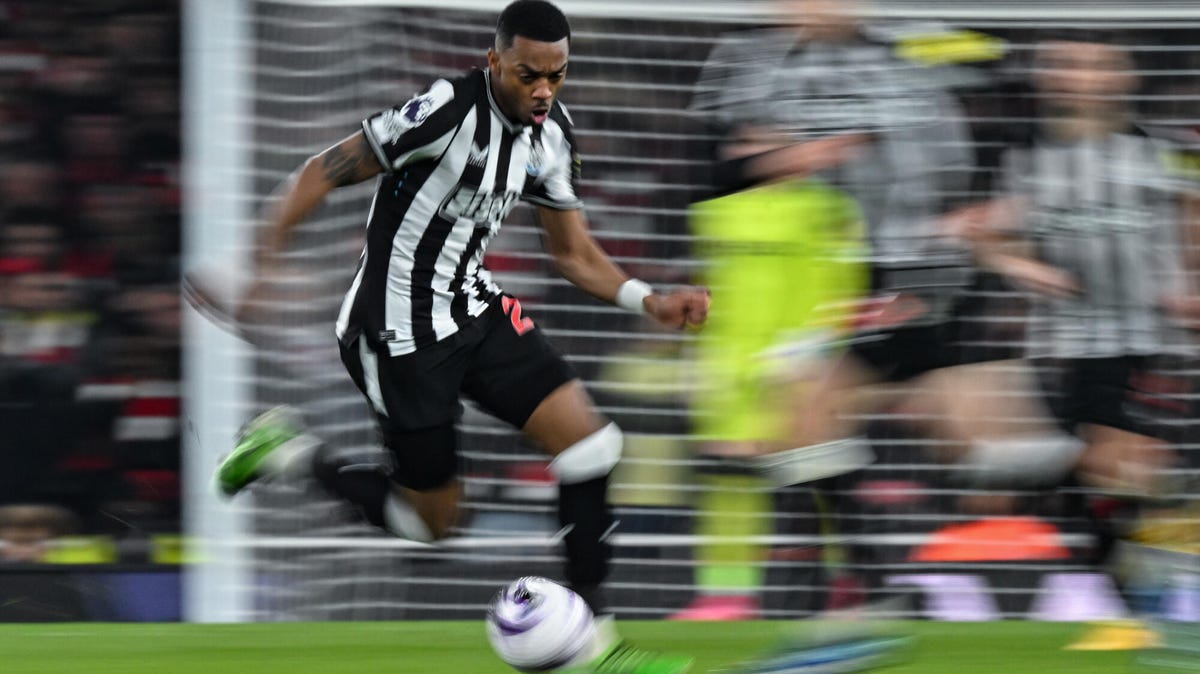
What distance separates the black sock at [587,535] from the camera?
4484mm

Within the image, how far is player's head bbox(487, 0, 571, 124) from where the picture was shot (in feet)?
14.6

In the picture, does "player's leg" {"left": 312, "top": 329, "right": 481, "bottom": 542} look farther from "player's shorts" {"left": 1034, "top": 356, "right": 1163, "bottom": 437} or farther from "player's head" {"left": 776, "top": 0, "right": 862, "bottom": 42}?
"player's shorts" {"left": 1034, "top": 356, "right": 1163, "bottom": 437}

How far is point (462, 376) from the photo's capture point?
4.73 m

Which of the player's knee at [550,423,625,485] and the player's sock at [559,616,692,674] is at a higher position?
the player's knee at [550,423,625,485]

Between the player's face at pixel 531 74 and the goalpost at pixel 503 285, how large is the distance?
2.01 meters

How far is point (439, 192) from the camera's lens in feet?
15.1

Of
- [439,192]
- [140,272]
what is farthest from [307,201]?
[140,272]

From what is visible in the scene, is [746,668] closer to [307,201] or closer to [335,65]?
[307,201]

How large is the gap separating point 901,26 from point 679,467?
1705 millimetres

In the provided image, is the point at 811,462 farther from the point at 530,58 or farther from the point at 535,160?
the point at 530,58

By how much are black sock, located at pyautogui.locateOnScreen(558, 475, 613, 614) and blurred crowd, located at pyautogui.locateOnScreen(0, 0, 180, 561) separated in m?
3.04

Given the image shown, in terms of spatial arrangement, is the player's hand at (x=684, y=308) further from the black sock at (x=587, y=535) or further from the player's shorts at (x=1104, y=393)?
the player's shorts at (x=1104, y=393)

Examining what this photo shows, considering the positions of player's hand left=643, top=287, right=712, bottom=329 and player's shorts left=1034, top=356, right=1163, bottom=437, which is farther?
player's shorts left=1034, top=356, right=1163, bottom=437

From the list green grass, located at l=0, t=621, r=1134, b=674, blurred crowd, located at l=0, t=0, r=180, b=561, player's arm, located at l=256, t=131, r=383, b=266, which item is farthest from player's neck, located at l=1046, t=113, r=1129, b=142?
blurred crowd, located at l=0, t=0, r=180, b=561
